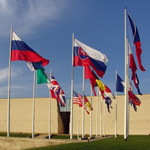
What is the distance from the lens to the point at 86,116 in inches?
2579

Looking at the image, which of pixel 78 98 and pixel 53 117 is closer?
pixel 78 98

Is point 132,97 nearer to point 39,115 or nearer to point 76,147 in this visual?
point 76,147

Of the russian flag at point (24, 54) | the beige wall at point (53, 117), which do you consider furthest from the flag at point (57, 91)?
the beige wall at point (53, 117)

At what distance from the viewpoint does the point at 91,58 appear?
27094 mm

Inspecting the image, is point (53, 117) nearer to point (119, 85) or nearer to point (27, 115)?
point (27, 115)

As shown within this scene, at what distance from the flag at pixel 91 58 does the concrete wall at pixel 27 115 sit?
40.5 metres

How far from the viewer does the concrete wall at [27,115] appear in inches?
2685

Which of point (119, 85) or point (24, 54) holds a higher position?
point (24, 54)

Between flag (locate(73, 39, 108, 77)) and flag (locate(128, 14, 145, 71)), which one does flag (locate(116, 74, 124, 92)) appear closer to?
flag (locate(73, 39, 108, 77))

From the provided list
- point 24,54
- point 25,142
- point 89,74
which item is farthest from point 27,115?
point 24,54

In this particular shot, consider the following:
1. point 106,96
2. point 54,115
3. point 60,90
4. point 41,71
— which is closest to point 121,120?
point 54,115

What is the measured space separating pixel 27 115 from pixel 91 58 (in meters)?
45.7

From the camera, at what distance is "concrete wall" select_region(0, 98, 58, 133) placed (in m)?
68.2

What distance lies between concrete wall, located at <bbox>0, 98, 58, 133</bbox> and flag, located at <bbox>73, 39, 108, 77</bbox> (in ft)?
133
